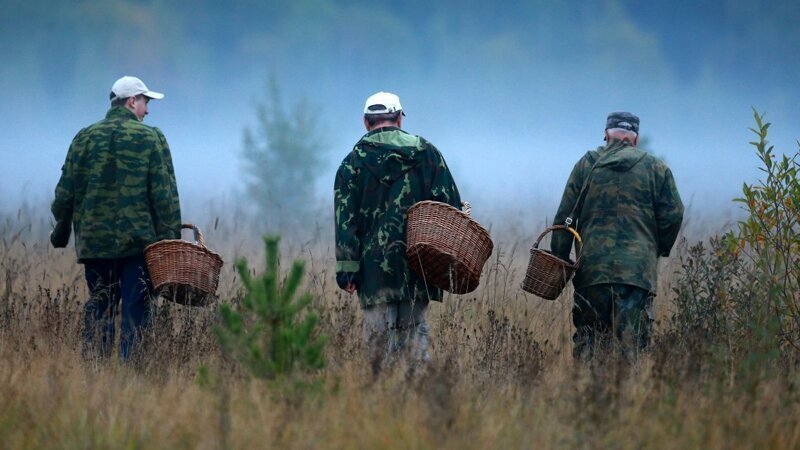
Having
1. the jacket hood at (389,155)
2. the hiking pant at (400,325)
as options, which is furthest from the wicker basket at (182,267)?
the jacket hood at (389,155)

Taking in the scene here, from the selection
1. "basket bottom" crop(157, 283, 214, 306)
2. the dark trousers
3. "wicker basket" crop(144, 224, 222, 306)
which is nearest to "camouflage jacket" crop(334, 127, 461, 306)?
"wicker basket" crop(144, 224, 222, 306)

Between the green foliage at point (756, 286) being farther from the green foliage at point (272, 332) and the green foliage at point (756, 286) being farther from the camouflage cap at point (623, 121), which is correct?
the green foliage at point (272, 332)

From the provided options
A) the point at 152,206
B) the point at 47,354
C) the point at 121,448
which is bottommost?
the point at 121,448

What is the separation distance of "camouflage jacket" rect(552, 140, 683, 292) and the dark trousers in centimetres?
8

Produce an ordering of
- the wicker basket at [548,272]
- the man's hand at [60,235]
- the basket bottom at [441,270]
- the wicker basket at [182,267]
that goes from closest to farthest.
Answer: the basket bottom at [441,270], the wicker basket at [182,267], the wicker basket at [548,272], the man's hand at [60,235]

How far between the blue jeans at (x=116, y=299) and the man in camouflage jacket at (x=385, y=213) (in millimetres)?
1471

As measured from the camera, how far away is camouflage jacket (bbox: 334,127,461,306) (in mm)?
6289

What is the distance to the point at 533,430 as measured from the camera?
4.58 metres

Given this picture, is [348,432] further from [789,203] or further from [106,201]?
[789,203]

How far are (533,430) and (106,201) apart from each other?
11.7 ft

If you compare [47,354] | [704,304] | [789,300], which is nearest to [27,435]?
[47,354]

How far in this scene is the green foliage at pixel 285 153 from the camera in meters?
40.4

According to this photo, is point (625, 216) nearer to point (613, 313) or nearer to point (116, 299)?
point (613, 313)

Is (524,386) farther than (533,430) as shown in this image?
Yes
